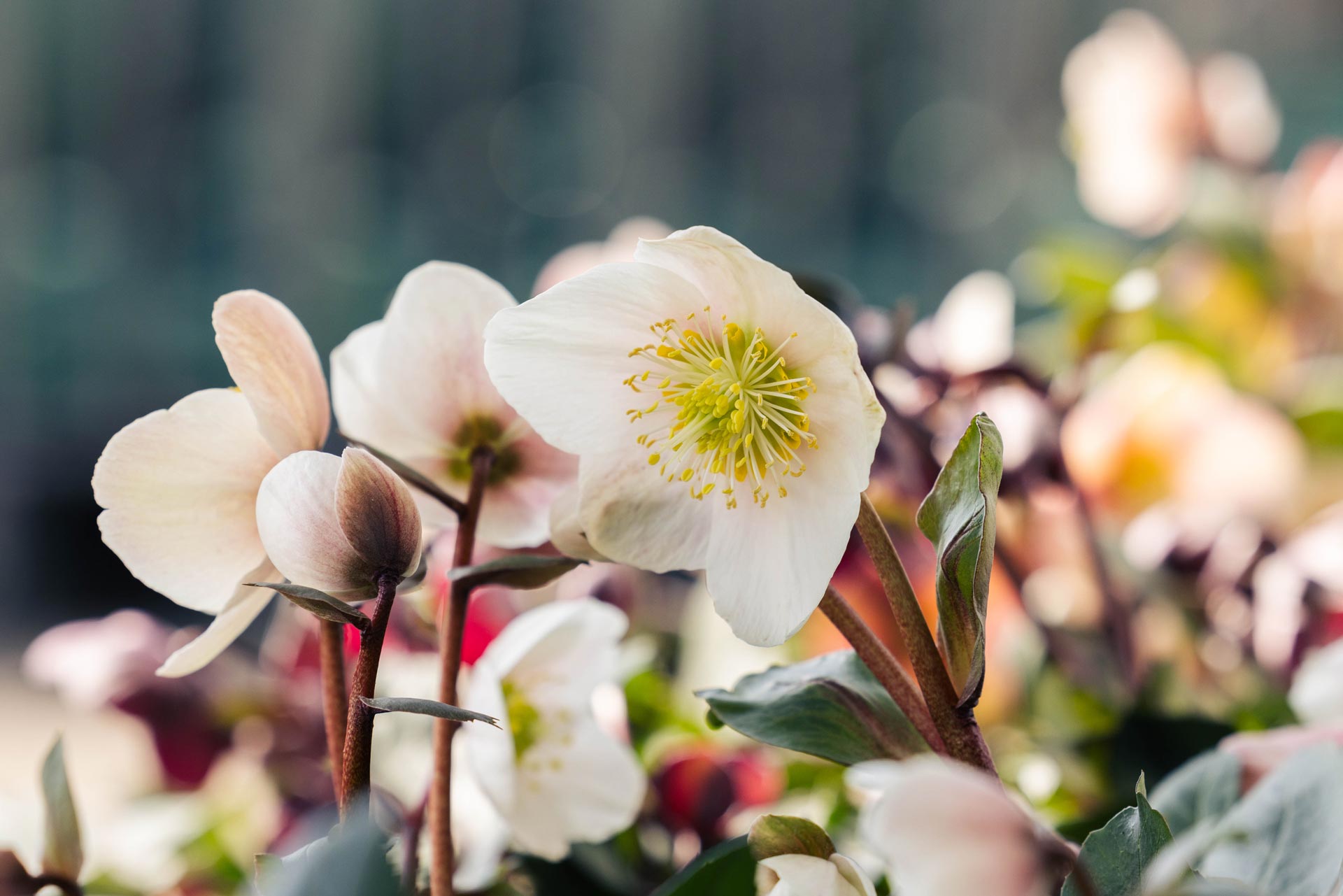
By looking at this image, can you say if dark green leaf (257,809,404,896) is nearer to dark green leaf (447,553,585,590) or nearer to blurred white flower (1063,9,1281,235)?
dark green leaf (447,553,585,590)

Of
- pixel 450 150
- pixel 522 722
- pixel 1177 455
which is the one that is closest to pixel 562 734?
pixel 522 722

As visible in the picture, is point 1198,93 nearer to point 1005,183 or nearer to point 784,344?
point 784,344

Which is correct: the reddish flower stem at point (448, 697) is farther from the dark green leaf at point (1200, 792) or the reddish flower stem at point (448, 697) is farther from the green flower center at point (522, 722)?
the dark green leaf at point (1200, 792)

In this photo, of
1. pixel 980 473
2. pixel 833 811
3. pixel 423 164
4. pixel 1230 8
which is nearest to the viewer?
pixel 980 473

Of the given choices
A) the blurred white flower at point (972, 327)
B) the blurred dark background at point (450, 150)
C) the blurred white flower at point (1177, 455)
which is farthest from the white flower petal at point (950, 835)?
the blurred dark background at point (450, 150)

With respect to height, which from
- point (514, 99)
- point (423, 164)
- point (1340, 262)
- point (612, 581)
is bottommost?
point (423, 164)

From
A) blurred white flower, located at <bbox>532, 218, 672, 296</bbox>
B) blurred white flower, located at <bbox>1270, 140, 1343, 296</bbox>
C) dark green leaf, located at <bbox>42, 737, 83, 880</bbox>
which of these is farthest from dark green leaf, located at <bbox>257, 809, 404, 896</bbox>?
blurred white flower, located at <bbox>1270, 140, 1343, 296</bbox>

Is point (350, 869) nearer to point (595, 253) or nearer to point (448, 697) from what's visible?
point (448, 697)

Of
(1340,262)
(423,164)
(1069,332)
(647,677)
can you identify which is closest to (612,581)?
(647,677)
